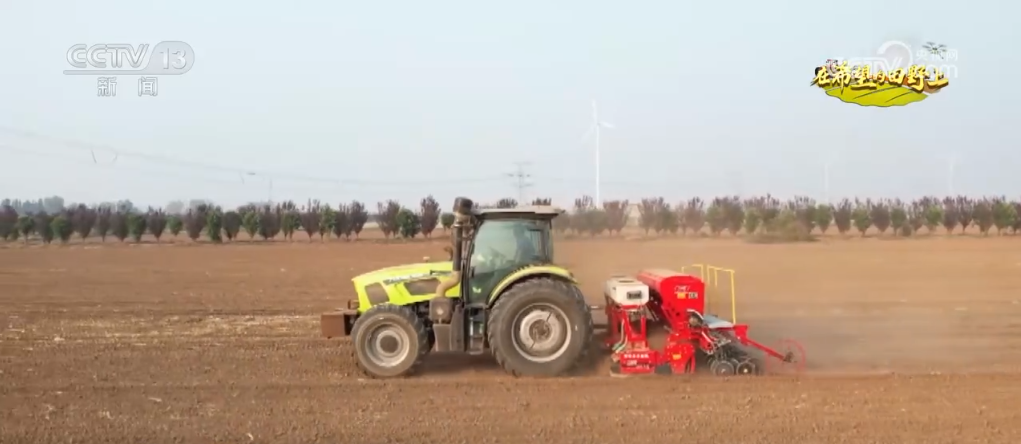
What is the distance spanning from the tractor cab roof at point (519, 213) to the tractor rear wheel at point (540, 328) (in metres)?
0.74

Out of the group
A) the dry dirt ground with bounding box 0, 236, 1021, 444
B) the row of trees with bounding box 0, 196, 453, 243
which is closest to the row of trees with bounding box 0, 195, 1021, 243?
the row of trees with bounding box 0, 196, 453, 243

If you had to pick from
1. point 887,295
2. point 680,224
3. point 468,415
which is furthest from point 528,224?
point 680,224

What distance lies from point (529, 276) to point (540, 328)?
1.89 feet

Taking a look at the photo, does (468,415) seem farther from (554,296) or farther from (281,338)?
(281,338)

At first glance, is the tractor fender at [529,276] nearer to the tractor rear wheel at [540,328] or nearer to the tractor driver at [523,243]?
the tractor rear wheel at [540,328]

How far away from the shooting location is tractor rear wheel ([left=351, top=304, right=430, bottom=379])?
9.59 m

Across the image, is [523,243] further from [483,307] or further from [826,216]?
[826,216]

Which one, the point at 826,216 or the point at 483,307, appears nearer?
the point at 483,307

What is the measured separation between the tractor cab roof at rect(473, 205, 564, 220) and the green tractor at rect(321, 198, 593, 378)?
0.4 inches

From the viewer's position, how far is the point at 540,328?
9523 millimetres

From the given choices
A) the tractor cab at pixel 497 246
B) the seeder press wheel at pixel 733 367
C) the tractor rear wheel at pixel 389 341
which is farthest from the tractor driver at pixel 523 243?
the seeder press wheel at pixel 733 367

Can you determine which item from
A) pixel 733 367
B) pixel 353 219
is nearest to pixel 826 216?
pixel 353 219

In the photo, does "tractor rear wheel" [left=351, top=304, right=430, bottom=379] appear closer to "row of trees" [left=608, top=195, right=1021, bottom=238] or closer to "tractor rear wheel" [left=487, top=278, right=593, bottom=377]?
"tractor rear wheel" [left=487, top=278, right=593, bottom=377]

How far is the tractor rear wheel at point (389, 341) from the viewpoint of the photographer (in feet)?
31.4
